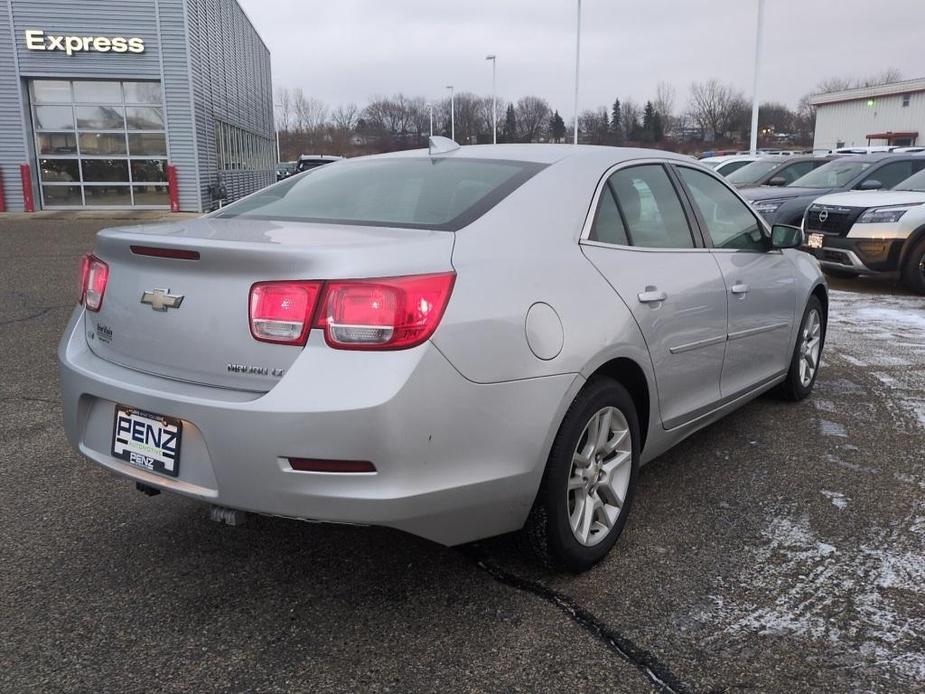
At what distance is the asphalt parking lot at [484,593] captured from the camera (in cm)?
241

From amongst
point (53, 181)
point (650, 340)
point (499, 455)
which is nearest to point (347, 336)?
point (499, 455)

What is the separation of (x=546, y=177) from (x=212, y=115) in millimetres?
22555

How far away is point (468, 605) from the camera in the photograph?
9.09 ft

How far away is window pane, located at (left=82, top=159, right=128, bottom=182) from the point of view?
21.2 meters

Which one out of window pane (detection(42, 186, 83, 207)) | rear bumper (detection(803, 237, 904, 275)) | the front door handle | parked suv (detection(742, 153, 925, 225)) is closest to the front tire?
the front door handle

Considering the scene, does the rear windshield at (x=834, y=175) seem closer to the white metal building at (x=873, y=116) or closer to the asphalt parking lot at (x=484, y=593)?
the asphalt parking lot at (x=484, y=593)

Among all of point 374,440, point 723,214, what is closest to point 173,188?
point 723,214

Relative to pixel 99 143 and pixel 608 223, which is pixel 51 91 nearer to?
pixel 99 143

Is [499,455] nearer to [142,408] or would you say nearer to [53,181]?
[142,408]

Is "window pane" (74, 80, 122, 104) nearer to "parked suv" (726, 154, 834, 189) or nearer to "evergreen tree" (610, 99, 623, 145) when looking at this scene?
"parked suv" (726, 154, 834, 189)

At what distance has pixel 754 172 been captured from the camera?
15711mm

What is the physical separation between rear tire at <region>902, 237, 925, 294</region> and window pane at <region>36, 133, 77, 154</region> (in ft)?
63.9

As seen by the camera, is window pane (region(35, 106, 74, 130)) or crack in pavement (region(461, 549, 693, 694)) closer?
crack in pavement (region(461, 549, 693, 694))

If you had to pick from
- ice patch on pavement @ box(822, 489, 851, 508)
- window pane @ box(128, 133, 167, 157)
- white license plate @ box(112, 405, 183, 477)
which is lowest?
ice patch on pavement @ box(822, 489, 851, 508)
